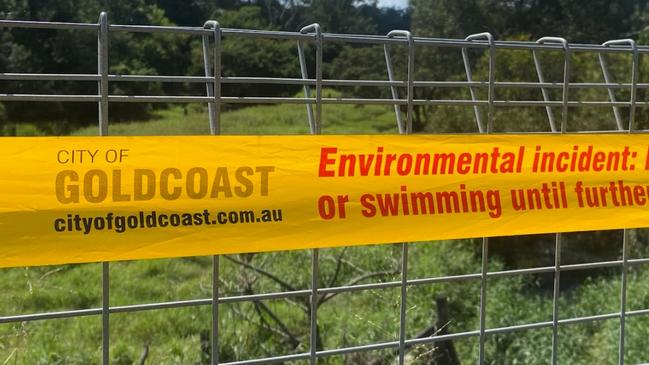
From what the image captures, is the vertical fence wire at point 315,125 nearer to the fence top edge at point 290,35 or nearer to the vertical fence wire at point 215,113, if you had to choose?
the fence top edge at point 290,35

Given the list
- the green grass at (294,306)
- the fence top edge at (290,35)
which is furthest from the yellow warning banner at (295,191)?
the green grass at (294,306)

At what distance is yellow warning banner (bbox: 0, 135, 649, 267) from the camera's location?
2.21 meters

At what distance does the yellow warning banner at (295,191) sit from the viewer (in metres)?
2.21

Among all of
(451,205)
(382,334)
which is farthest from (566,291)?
(451,205)

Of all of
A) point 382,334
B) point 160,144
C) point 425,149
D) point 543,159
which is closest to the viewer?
point 160,144

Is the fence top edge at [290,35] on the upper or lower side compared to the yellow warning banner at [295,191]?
upper

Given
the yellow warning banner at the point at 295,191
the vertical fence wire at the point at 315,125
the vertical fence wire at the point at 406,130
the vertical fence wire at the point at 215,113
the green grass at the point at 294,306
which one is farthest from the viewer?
the green grass at the point at 294,306

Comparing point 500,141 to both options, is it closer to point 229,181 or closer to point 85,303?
point 229,181

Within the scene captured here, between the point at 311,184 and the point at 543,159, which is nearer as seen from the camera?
the point at 311,184

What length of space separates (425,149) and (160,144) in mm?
995

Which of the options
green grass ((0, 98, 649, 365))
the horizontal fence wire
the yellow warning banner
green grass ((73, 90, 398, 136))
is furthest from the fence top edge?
green grass ((73, 90, 398, 136))

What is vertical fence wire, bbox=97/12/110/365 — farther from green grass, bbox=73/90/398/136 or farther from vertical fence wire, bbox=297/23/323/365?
green grass, bbox=73/90/398/136

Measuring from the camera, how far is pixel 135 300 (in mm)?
12266

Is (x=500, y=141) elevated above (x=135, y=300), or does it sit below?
above
